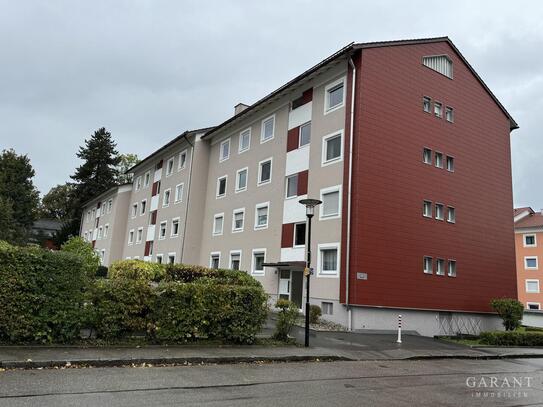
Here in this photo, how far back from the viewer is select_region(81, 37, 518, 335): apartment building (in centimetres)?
2159

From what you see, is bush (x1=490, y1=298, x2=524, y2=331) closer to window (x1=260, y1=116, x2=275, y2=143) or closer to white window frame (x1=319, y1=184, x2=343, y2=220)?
white window frame (x1=319, y1=184, x2=343, y2=220)

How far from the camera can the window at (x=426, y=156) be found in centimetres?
2423

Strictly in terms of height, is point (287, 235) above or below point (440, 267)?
above

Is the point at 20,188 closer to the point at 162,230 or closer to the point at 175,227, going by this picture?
the point at 162,230

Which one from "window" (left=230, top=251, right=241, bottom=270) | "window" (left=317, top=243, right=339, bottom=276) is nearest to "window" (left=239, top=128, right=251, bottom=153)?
"window" (left=230, top=251, right=241, bottom=270)

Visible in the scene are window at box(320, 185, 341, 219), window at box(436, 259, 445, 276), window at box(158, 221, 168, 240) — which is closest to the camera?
window at box(320, 185, 341, 219)

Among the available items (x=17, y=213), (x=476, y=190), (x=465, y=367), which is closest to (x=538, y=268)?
(x=476, y=190)

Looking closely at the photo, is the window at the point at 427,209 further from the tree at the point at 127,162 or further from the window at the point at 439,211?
the tree at the point at 127,162

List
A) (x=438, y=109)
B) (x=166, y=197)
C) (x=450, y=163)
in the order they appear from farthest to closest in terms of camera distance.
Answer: (x=166, y=197) → (x=438, y=109) → (x=450, y=163)

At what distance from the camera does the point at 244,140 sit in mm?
32531

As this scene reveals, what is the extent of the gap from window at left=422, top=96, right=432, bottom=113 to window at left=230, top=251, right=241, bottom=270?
44.5 ft

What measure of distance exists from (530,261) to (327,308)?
125 ft

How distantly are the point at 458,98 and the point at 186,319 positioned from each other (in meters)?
21.1

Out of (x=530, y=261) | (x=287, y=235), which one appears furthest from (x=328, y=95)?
(x=530, y=261)
